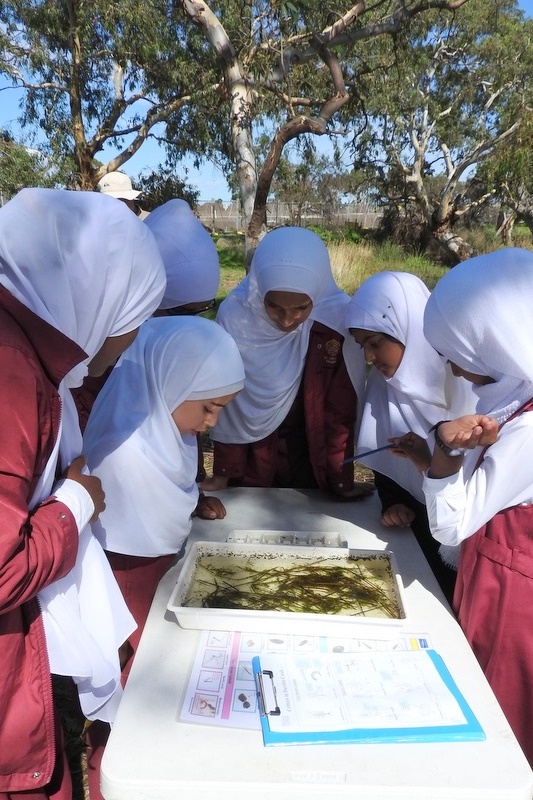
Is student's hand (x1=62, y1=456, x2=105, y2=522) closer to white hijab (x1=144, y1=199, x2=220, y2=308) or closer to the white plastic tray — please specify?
the white plastic tray

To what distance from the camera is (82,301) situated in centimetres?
118

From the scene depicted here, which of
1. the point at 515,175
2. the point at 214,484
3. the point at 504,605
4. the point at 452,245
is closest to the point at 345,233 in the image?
the point at 452,245

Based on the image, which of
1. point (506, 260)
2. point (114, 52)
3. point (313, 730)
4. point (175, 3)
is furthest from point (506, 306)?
point (114, 52)

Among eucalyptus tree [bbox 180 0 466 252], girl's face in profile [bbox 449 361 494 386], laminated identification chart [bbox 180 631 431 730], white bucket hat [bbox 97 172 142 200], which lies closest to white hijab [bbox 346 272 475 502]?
girl's face in profile [bbox 449 361 494 386]

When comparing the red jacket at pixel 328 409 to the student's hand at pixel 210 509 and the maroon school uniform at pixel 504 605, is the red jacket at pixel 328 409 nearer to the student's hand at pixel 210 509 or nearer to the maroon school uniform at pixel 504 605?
the student's hand at pixel 210 509

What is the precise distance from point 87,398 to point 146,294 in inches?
23.9

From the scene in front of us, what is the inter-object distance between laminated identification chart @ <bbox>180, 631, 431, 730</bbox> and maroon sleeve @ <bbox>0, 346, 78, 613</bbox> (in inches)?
14.0

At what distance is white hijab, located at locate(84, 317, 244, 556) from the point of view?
5.02ft

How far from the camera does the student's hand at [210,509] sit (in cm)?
187

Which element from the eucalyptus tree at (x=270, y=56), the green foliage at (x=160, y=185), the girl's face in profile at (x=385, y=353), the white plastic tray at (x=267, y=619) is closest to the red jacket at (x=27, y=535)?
the white plastic tray at (x=267, y=619)

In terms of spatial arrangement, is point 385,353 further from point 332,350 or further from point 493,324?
point 493,324

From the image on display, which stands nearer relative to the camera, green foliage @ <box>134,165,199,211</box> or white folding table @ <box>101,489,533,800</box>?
white folding table @ <box>101,489,533,800</box>

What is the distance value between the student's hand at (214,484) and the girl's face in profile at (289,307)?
59 cm

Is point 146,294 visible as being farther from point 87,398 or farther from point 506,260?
point 506,260
